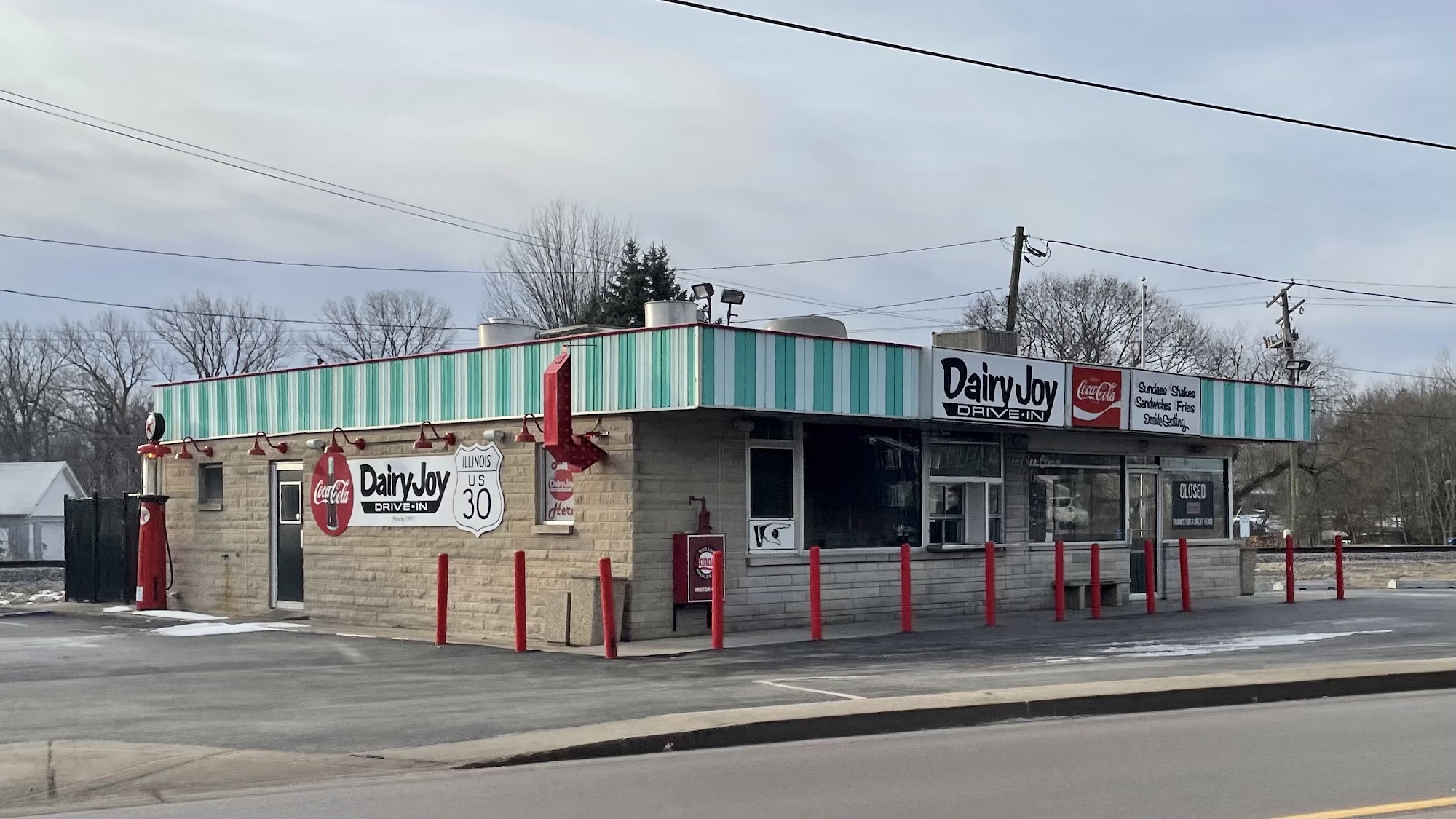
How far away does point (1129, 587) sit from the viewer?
24094 millimetres

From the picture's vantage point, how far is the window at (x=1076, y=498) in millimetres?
22391

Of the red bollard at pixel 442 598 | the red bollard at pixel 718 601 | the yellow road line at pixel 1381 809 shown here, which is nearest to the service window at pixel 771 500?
the red bollard at pixel 718 601

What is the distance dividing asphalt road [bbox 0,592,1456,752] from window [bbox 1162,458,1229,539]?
12.7 feet

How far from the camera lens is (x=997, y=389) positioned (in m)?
20.1

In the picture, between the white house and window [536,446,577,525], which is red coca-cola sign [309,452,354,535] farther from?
the white house

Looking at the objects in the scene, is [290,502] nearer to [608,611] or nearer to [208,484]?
[208,484]

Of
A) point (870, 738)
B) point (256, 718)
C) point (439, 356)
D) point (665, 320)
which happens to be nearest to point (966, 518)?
point (665, 320)

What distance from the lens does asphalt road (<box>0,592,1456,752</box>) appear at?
11.3 m

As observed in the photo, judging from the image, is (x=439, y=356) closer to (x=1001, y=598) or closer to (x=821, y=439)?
(x=821, y=439)

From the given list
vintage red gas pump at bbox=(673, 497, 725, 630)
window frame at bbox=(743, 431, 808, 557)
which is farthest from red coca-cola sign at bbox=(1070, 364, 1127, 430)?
vintage red gas pump at bbox=(673, 497, 725, 630)

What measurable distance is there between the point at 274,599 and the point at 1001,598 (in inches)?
502

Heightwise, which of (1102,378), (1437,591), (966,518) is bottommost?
(1437,591)

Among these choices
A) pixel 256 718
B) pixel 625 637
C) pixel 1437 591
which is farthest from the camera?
pixel 1437 591

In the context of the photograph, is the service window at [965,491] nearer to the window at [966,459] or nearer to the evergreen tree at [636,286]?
the window at [966,459]
